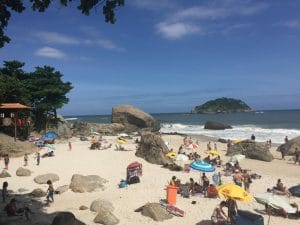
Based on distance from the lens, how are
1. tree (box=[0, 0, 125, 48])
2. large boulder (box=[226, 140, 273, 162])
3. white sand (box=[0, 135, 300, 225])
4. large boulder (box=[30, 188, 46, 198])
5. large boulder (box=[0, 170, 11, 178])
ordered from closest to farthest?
tree (box=[0, 0, 125, 48])
white sand (box=[0, 135, 300, 225])
large boulder (box=[30, 188, 46, 198])
large boulder (box=[0, 170, 11, 178])
large boulder (box=[226, 140, 273, 162])

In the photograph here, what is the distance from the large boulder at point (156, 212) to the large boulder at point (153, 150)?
1158 cm

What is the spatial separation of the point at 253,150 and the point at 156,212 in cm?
1890

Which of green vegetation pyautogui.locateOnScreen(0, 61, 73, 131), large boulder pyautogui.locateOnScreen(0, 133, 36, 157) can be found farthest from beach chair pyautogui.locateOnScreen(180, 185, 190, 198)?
green vegetation pyautogui.locateOnScreen(0, 61, 73, 131)

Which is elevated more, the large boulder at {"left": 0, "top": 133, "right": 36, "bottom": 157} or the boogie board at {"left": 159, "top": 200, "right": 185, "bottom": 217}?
the large boulder at {"left": 0, "top": 133, "right": 36, "bottom": 157}

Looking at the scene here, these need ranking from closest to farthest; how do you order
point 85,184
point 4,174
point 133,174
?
point 85,184 → point 133,174 → point 4,174

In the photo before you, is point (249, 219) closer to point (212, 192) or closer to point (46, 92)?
point (212, 192)

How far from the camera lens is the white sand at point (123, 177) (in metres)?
15.4

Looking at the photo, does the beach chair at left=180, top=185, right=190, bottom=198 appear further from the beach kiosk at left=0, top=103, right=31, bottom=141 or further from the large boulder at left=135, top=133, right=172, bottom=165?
the beach kiosk at left=0, top=103, right=31, bottom=141

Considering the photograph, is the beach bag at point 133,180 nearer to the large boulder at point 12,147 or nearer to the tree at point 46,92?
the large boulder at point 12,147

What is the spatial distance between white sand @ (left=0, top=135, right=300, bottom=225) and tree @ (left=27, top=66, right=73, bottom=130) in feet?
39.0

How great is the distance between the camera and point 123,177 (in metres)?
22.8

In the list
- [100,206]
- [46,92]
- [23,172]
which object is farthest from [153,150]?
[46,92]

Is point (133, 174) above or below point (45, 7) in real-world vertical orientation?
below

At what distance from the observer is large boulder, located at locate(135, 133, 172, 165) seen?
27317 millimetres
